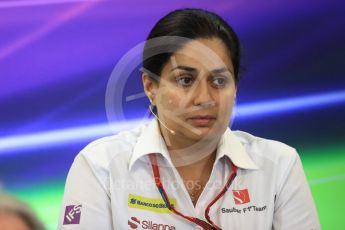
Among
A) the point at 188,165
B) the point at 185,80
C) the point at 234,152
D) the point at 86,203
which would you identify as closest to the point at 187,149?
the point at 188,165

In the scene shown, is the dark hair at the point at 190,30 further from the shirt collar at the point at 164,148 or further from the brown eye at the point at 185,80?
the shirt collar at the point at 164,148

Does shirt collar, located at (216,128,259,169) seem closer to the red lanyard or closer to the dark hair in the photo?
the red lanyard

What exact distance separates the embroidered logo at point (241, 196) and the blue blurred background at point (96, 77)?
626mm

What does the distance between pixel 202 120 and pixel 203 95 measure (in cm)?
8

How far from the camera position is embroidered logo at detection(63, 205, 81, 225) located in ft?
5.69

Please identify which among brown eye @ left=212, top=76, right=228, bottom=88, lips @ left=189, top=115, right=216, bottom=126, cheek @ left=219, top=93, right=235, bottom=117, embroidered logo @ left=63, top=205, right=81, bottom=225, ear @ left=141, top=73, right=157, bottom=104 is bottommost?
embroidered logo @ left=63, top=205, right=81, bottom=225

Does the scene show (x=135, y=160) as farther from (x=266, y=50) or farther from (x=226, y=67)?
(x=266, y=50)

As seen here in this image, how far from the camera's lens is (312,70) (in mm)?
2621

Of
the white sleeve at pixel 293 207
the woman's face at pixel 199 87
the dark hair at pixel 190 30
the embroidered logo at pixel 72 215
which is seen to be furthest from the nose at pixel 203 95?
the embroidered logo at pixel 72 215

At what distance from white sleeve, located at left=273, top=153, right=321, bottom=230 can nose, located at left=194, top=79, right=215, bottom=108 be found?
15.6 inches

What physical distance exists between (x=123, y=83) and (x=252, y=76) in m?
0.67

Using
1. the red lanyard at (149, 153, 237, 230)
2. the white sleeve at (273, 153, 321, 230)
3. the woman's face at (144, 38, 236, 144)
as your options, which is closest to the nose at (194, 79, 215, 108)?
the woman's face at (144, 38, 236, 144)

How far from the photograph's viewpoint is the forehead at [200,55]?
67.7 inches

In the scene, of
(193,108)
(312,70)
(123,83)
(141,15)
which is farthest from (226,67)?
(312,70)
